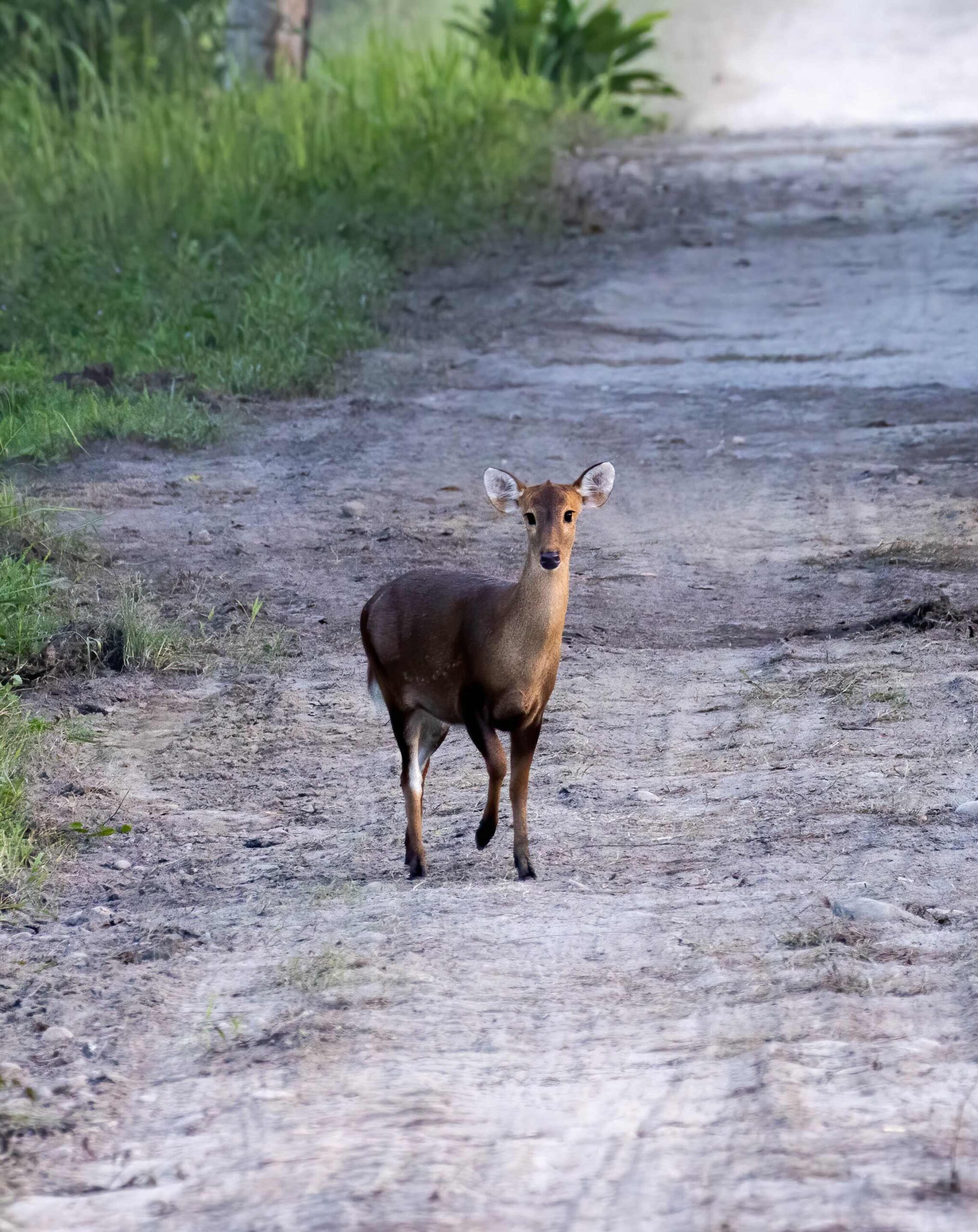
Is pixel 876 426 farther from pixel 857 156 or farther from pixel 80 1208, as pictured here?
pixel 857 156

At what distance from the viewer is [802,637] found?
254 inches

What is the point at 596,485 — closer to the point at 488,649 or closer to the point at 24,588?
the point at 488,649

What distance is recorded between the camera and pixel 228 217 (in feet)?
40.9

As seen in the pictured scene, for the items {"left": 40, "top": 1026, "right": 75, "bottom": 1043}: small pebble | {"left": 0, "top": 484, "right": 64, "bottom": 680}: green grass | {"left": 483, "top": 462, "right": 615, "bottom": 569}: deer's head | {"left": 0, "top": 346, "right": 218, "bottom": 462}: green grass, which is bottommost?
{"left": 40, "top": 1026, "right": 75, "bottom": 1043}: small pebble

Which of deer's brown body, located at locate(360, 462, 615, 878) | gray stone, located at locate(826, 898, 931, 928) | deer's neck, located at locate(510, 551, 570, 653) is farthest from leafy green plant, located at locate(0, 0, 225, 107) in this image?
gray stone, located at locate(826, 898, 931, 928)

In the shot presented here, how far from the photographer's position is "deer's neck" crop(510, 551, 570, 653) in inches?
174

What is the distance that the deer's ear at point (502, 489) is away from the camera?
4645 mm

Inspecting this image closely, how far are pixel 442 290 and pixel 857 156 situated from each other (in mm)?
6082

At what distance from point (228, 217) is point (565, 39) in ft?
26.1

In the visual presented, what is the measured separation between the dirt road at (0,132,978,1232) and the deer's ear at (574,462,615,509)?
0.89 metres

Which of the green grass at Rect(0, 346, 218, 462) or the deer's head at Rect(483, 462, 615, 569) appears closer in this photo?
the deer's head at Rect(483, 462, 615, 569)

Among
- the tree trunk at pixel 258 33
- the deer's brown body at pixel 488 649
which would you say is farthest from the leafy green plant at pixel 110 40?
the deer's brown body at pixel 488 649

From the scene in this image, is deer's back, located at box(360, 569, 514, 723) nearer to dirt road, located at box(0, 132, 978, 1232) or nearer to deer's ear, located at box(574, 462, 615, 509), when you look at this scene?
deer's ear, located at box(574, 462, 615, 509)

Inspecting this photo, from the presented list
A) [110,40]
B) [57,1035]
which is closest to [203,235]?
[110,40]
